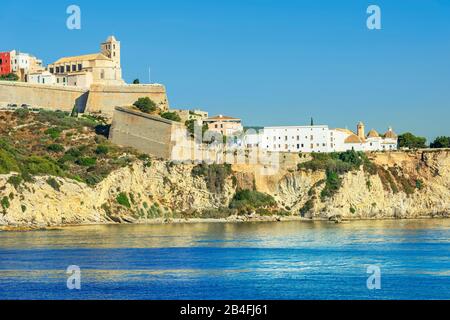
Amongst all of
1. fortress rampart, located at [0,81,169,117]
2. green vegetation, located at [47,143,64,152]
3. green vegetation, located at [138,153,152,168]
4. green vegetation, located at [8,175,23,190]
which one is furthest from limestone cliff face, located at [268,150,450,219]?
green vegetation, located at [8,175,23,190]

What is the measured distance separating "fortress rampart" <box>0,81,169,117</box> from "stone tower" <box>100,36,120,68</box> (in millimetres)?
3999

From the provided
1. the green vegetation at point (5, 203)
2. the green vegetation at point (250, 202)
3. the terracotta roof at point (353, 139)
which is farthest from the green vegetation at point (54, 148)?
the terracotta roof at point (353, 139)

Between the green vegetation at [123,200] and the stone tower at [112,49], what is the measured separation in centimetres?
1687

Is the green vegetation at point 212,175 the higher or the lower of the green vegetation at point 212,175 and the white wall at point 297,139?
the lower

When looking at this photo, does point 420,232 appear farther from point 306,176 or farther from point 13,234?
point 13,234

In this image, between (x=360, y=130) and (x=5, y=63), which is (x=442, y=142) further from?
(x=5, y=63)

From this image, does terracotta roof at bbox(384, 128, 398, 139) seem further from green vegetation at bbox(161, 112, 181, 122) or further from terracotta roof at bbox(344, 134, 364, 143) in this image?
green vegetation at bbox(161, 112, 181, 122)

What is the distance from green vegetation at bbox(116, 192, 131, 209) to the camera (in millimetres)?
51781

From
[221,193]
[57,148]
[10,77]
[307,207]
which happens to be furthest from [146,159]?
[10,77]

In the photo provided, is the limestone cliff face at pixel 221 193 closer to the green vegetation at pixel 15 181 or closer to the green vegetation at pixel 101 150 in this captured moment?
the green vegetation at pixel 15 181

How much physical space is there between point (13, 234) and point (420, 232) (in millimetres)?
19662

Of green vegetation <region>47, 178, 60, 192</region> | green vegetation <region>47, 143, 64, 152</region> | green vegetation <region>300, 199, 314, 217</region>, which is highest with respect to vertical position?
green vegetation <region>47, 143, 64, 152</region>

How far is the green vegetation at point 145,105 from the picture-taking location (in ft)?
200

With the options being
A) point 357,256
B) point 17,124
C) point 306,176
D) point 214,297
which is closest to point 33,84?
point 17,124
